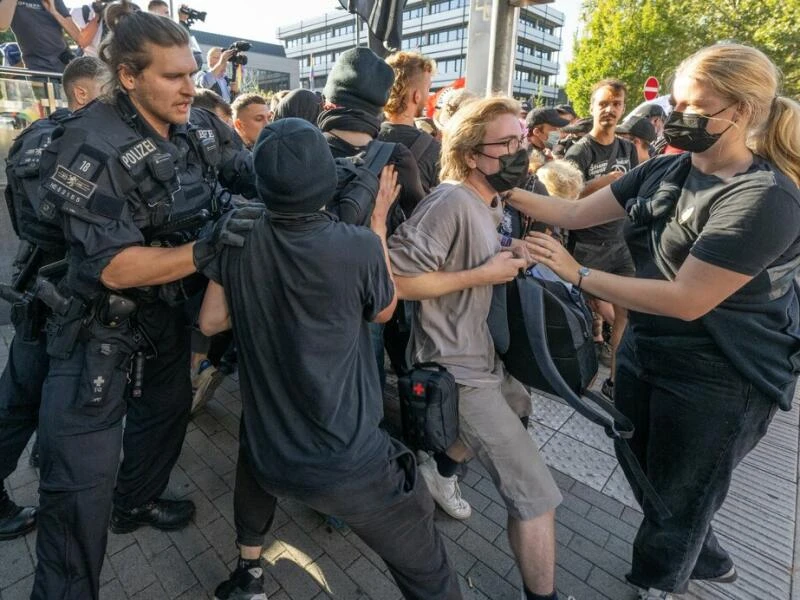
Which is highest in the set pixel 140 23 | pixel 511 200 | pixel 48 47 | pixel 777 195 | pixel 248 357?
pixel 48 47

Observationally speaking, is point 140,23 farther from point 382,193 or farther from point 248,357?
point 248,357

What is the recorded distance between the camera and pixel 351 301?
1494 millimetres

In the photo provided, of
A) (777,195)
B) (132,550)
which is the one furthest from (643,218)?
(132,550)

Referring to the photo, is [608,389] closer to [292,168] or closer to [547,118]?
[547,118]

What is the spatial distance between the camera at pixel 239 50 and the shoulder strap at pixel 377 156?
18.6 feet

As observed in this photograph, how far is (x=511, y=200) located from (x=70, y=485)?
225 centimetres

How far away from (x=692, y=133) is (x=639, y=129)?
3.48 meters

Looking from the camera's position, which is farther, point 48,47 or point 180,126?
point 48,47

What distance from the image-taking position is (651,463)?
6.67 ft

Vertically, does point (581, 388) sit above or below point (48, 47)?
below

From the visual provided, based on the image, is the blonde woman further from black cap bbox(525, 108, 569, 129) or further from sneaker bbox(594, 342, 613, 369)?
black cap bbox(525, 108, 569, 129)

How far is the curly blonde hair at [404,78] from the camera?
3.07 m

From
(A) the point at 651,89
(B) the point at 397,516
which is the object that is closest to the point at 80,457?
(B) the point at 397,516

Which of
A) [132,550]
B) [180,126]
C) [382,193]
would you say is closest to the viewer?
[382,193]
